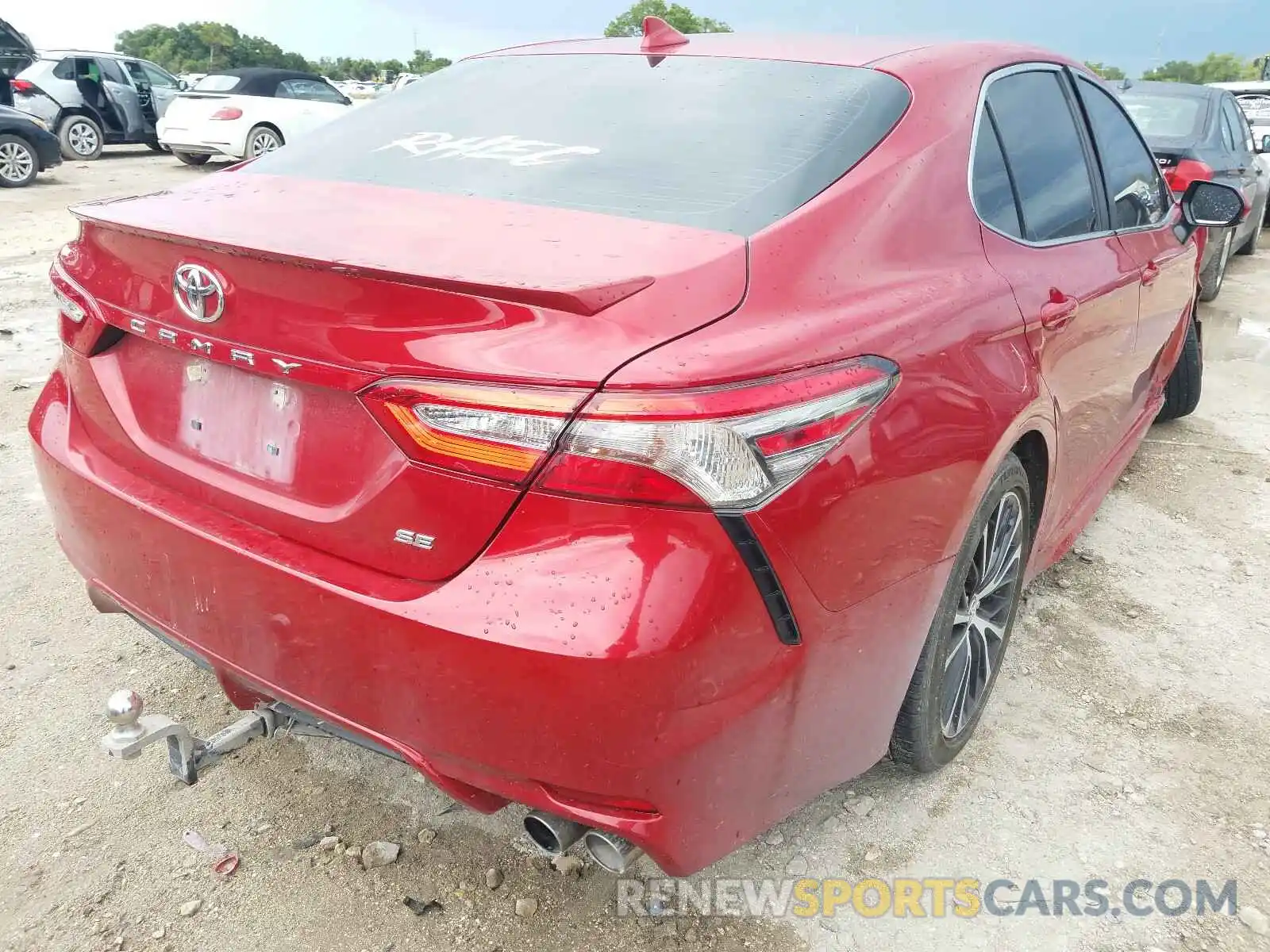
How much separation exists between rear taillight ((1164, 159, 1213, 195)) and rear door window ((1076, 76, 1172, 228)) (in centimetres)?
333

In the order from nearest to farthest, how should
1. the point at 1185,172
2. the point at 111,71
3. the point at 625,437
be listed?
the point at 625,437
the point at 1185,172
the point at 111,71

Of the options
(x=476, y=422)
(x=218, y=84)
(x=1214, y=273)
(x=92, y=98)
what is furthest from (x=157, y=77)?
(x=476, y=422)

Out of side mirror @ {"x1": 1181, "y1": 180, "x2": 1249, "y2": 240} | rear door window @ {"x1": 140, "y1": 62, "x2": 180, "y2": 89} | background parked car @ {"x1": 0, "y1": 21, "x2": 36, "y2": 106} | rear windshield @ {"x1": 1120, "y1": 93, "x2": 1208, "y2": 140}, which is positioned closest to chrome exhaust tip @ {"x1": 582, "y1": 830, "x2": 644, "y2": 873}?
side mirror @ {"x1": 1181, "y1": 180, "x2": 1249, "y2": 240}

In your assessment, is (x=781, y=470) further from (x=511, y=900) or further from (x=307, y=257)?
(x=511, y=900)

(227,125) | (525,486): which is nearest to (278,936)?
(525,486)

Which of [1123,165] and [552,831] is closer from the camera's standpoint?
[552,831]

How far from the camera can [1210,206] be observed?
3598 mm

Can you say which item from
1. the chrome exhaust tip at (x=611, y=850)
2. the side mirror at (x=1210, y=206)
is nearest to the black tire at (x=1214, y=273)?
the side mirror at (x=1210, y=206)

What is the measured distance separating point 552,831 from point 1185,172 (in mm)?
6592

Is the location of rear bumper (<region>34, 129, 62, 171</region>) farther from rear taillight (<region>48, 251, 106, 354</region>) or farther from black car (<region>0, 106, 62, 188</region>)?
rear taillight (<region>48, 251, 106, 354</region>)

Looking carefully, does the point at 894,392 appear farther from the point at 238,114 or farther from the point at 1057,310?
the point at 238,114

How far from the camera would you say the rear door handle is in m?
2.26

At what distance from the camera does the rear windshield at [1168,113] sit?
7.09m

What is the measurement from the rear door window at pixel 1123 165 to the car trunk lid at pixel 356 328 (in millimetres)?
1924
